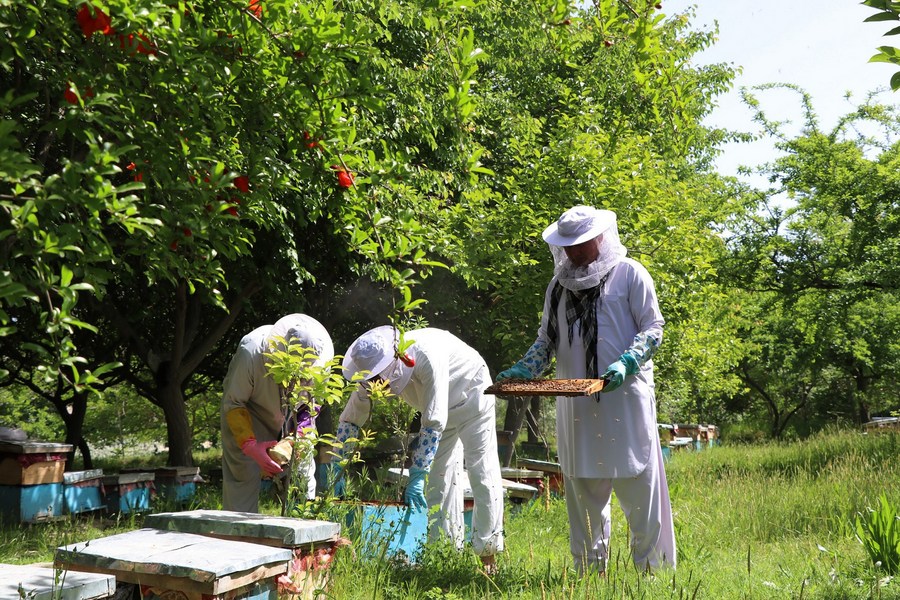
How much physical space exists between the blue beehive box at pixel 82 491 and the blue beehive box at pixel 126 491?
0.65 feet

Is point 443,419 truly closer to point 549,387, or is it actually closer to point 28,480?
point 549,387

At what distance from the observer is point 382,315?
13.4m

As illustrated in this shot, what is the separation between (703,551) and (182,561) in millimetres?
3794

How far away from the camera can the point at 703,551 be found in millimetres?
5352

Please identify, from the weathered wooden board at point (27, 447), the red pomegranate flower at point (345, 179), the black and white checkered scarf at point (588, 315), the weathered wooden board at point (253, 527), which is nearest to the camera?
the weathered wooden board at point (253, 527)

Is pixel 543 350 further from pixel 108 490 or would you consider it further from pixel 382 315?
pixel 382 315

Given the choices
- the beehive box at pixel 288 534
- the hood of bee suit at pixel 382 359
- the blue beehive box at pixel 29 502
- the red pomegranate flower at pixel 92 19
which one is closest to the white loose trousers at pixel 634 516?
the hood of bee suit at pixel 382 359

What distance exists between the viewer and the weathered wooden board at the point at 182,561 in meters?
2.67

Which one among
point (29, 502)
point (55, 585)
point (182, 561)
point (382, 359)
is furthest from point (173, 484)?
point (55, 585)

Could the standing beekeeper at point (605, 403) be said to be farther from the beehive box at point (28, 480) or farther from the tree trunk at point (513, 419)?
the beehive box at point (28, 480)

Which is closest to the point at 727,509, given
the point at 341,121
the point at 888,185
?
the point at 341,121

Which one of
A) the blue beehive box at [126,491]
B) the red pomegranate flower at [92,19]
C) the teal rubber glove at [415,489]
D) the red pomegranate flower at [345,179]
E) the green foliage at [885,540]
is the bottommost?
the blue beehive box at [126,491]

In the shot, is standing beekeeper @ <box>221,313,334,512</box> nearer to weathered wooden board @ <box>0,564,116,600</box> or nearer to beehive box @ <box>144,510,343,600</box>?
beehive box @ <box>144,510,343,600</box>

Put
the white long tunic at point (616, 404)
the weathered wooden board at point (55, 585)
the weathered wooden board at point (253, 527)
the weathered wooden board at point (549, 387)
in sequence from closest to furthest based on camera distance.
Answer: the weathered wooden board at point (55, 585), the weathered wooden board at point (253, 527), the weathered wooden board at point (549, 387), the white long tunic at point (616, 404)
